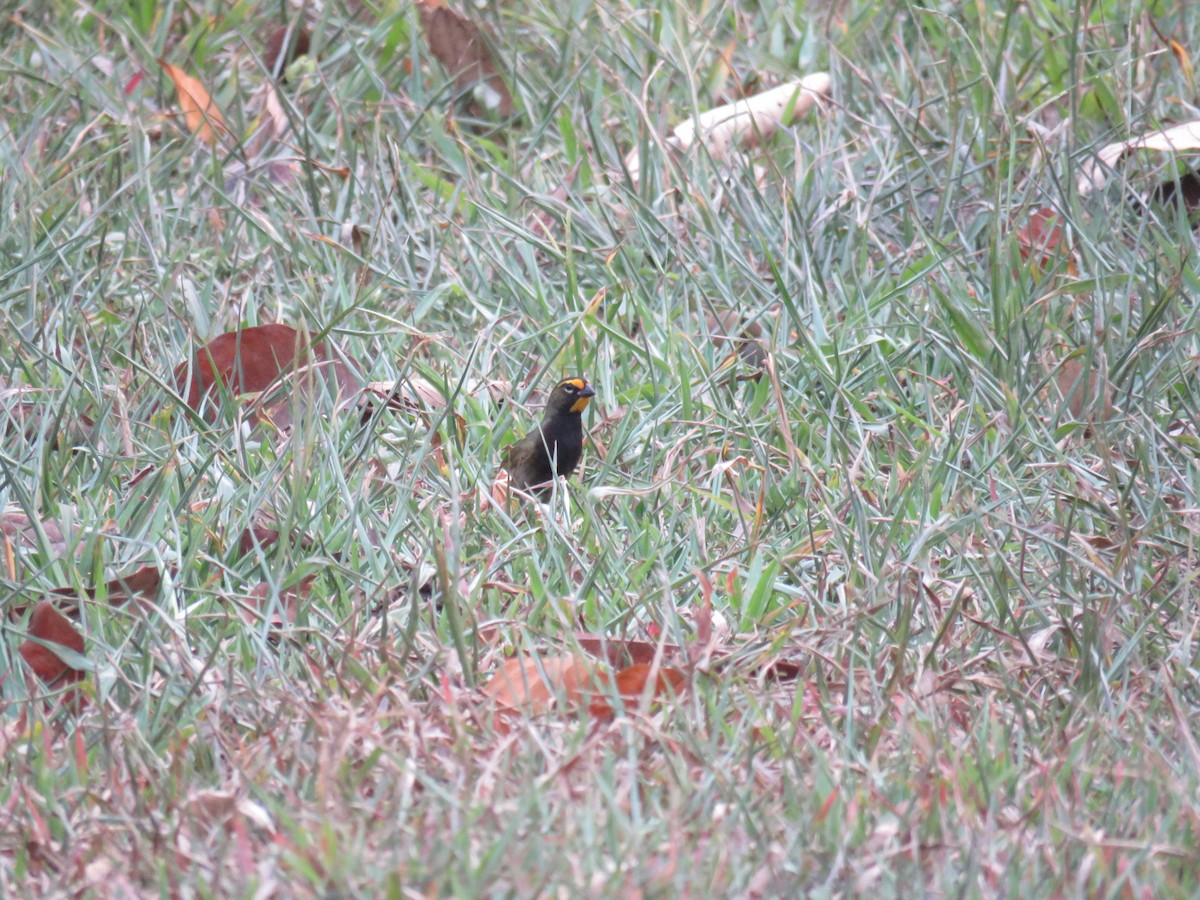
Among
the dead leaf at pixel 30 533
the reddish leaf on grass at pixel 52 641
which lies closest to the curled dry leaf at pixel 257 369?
the dead leaf at pixel 30 533

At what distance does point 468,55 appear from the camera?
213 inches

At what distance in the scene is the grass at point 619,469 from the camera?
90.7 inches

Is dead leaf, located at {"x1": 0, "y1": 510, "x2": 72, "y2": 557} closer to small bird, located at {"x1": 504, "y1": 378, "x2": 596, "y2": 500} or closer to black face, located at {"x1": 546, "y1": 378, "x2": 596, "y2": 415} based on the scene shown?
small bird, located at {"x1": 504, "y1": 378, "x2": 596, "y2": 500}

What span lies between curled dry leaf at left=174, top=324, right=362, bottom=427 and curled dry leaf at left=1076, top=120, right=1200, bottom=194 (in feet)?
7.07

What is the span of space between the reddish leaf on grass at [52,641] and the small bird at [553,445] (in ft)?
3.85

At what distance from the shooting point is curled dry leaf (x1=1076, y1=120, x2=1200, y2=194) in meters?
4.36

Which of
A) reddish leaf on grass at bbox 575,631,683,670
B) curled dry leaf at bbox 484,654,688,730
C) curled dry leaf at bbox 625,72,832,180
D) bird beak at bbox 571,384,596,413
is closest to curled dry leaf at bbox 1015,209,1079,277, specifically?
curled dry leaf at bbox 625,72,832,180

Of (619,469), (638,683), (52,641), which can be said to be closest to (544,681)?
(638,683)

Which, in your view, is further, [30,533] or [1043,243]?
[1043,243]

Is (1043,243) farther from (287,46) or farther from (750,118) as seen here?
(287,46)

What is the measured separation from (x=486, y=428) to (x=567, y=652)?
50.7 inches

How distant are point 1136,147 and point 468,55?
2311 millimetres

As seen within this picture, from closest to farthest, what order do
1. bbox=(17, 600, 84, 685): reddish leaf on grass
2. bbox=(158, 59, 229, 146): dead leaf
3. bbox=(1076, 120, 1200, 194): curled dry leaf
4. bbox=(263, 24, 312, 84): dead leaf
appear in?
bbox=(17, 600, 84, 685): reddish leaf on grass
bbox=(1076, 120, 1200, 194): curled dry leaf
bbox=(158, 59, 229, 146): dead leaf
bbox=(263, 24, 312, 84): dead leaf

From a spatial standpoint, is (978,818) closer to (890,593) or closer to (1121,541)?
(890,593)
